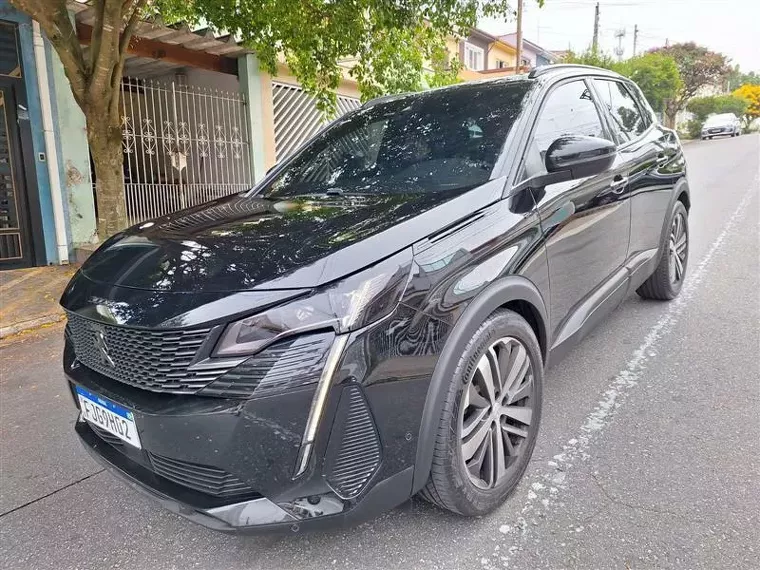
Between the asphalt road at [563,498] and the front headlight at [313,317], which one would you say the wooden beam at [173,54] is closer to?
the asphalt road at [563,498]

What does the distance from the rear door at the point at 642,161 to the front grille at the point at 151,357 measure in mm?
2870

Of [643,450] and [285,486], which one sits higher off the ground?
[285,486]

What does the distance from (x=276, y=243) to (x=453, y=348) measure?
71 cm

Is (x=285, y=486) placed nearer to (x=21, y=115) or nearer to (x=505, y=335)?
(x=505, y=335)

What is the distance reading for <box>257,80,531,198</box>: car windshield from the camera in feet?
8.30

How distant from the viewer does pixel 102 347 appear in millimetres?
1940

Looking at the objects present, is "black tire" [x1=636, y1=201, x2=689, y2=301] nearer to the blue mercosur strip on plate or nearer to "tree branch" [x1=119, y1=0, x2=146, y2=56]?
the blue mercosur strip on plate

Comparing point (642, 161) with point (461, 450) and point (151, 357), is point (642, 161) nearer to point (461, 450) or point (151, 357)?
point (461, 450)

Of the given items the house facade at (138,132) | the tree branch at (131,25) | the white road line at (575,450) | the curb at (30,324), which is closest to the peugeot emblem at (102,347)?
the white road line at (575,450)

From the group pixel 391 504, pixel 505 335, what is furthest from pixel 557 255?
pixel 391 504

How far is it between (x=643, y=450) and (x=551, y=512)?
71cm

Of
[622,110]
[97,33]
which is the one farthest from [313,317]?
[97,33]

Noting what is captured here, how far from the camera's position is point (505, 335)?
2.15 meters

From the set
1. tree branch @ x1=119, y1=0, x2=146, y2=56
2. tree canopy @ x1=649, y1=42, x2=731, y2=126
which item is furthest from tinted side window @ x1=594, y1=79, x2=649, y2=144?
tree canopy @ x1=649, y1=42, x2=731, y2=126
